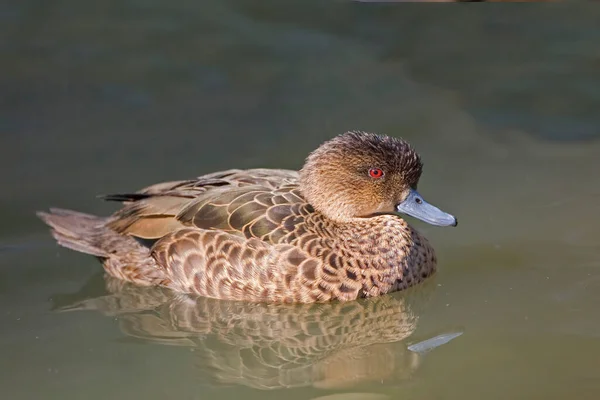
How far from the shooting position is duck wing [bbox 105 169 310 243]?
6.15 m

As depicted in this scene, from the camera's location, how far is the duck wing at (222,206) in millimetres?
6148

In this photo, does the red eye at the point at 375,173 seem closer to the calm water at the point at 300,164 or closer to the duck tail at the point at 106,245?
the calm water at the point at 300,164

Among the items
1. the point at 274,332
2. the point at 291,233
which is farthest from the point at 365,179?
the point at 274,332

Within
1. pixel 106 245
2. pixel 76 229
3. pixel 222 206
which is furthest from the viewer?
pixel 76 229

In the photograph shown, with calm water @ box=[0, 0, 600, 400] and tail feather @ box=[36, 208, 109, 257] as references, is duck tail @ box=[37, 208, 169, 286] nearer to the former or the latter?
tail feather @ box=[36, 208, 109, 257]

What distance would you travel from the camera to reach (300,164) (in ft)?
27.2

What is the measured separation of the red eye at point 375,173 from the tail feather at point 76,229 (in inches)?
70.4

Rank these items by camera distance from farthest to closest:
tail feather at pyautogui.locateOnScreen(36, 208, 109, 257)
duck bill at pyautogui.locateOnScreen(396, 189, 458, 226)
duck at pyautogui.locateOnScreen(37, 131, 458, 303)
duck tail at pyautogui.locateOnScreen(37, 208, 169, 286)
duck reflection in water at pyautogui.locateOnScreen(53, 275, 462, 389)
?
1. tail feather at pyautogui.locateOnScreen(36, 208, 109, 257)
2. duck tail at pyautogui.locateOnScreen(37, 208, 169, 286)
3. duck bill at pyautogui.locateOnScreen(396, 189, 458, 226)
4. duck at pyautogui.locateOnScreen(37, 131, 458, 303)
5. duck reflection in water at pyautogui.locateOnScreen(53, 275, 462, 389)

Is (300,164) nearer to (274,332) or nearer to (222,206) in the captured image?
(222,206)

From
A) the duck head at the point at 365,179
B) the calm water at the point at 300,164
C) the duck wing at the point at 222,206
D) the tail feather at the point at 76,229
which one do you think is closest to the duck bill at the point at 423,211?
the duck head at the point at 365,179

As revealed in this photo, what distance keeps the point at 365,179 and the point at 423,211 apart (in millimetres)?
413

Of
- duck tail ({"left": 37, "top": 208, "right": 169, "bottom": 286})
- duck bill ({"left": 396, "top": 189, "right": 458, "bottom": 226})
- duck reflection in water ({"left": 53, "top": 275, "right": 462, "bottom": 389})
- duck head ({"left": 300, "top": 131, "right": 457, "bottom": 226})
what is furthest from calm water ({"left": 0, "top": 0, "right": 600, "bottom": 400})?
duck head ({"left": 300, "top": 131, "right": 457, "bottom": 226})

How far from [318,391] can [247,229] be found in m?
1.42

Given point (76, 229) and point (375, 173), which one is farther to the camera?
point (76, 229)
